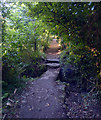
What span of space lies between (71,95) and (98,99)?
125 cm

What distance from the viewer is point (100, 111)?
327cm

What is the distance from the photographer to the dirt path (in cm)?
322

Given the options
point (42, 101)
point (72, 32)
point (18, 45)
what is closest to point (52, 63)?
point (18, 45)

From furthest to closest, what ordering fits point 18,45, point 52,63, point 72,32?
point 52,63, point 18,45, point 72,32

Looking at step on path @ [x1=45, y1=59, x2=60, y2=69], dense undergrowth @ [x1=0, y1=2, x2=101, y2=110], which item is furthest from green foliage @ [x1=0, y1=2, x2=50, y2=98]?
step on path @ [x1=45, y1=59, x2=60, y2=69]

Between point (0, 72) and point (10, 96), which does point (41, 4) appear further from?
point (10, 96)

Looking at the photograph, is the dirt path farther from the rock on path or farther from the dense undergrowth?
the dense undergrowth

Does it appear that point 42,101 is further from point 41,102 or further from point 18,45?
point 18,45

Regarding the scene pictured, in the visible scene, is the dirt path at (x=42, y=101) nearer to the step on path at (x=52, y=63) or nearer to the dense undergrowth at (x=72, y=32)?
the dense undergrowth at (x=72, y=32)

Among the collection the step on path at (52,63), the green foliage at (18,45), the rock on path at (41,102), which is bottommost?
the rock on path at (41,102)

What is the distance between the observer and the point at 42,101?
3.86 metres

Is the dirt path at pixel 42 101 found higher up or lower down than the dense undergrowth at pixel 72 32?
lower down

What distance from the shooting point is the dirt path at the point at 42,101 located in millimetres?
3221

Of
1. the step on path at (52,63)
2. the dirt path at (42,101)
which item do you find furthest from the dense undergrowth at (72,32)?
the step on path at (52,63)
